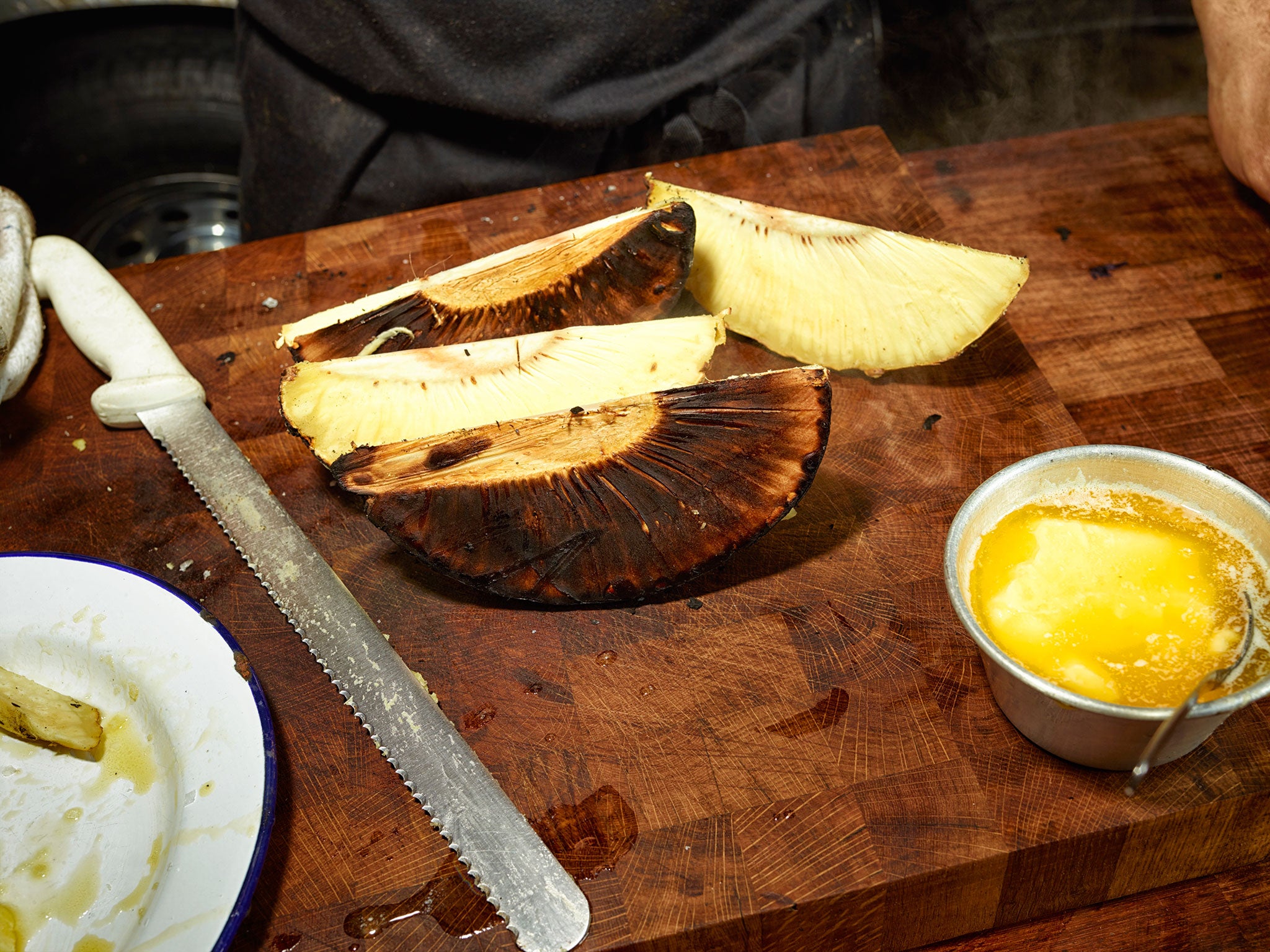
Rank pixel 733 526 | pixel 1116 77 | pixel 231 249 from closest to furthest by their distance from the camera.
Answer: pixel 733 526, pixel 231 249, pixel 1116 77

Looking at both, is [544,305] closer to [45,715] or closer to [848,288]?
[848,288]

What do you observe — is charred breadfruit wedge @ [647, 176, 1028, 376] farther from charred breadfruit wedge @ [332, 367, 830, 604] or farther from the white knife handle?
the white knife handle

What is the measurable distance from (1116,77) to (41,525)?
2590mm

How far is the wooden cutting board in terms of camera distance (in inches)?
36.4

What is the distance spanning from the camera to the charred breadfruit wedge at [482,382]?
3.97ft

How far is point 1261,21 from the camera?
152 centimetres

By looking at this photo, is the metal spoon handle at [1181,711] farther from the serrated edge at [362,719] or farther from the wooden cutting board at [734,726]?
A: the serrated edge at [362,719]

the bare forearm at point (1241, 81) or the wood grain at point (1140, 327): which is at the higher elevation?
the bare forearm at point (1241, 81)

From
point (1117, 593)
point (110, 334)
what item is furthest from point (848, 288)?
point (110, 334)

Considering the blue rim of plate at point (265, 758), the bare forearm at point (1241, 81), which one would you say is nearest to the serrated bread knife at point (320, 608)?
the blue rim of plate at point (265, 758)

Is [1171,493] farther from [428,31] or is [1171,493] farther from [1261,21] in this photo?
[428,31]

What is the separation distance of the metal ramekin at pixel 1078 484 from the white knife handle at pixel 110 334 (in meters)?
1.06

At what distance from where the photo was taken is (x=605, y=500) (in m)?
1.10

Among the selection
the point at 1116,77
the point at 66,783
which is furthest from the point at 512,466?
the point at 1116,77
